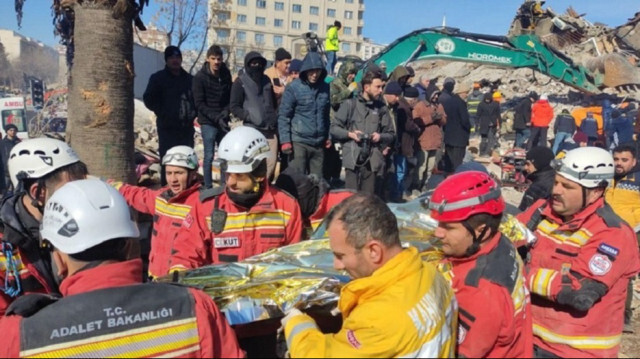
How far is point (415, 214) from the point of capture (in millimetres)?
3561

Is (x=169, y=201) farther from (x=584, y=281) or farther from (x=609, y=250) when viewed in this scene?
(x=609, y=250)

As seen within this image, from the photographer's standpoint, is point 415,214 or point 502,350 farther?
point 415,214

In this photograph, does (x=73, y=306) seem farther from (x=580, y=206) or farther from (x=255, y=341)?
(x=580, y=206)

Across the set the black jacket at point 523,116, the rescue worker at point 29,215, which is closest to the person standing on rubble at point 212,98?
the rescue worker at point 29,215

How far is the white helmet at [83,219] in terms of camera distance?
2000 mm

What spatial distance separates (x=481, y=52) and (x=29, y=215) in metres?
12.5

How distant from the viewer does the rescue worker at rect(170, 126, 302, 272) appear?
11.1ft

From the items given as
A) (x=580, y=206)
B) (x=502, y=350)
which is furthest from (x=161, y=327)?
(x=580, y=206)

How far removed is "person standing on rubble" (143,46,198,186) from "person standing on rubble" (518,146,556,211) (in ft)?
12.4

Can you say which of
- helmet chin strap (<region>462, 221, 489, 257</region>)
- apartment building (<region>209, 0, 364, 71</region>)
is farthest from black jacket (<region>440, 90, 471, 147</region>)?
apartment building (<region>209, 0, 364, 71</region>)

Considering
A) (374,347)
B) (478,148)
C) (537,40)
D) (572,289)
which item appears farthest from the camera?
(478,148)

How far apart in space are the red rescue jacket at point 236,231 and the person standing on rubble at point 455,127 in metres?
6.80

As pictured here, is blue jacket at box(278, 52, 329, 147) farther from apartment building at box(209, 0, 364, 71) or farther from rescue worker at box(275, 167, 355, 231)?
apartment building at box(209, 0, 364, 71)

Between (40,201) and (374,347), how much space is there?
6.44ft
